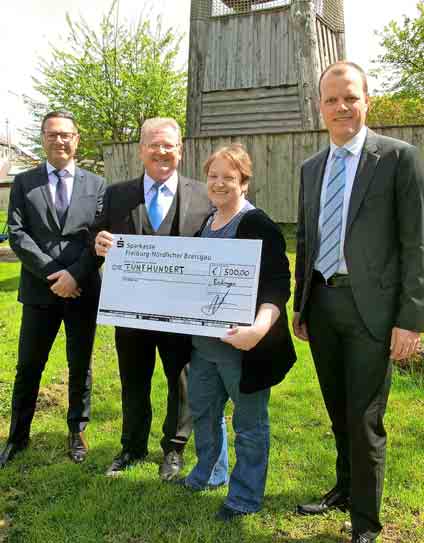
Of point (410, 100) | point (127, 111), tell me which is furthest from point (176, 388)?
point (410, 100)

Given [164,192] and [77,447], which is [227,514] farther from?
[164,192]

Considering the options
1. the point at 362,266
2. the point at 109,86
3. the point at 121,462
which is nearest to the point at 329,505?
the point at 121,462

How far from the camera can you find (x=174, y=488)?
143 inches

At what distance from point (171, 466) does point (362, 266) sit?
2.16 meters

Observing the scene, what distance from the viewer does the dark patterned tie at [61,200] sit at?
394 cm

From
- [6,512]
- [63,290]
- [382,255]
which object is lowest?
[6,512]

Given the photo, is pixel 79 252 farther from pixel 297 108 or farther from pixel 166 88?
pixel 166 88

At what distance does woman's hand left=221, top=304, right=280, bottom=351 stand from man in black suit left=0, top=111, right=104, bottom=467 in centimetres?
148

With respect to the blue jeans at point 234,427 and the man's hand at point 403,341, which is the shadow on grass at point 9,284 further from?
the man's hand at point 403,341

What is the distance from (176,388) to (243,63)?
11.1m

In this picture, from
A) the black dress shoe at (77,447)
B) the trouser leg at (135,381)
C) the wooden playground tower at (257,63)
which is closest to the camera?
the trouser leg at (135,381)

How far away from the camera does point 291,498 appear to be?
11.6ft

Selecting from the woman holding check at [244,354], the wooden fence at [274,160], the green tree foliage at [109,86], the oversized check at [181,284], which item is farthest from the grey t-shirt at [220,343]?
the green tree foliage at [109,86]

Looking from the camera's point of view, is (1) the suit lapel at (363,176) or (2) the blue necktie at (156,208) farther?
(2) the blue necktie at (156,208)
